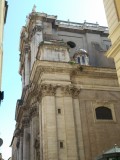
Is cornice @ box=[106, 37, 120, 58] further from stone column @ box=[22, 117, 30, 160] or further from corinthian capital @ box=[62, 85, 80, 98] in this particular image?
stone column @ box=[22, 117, 30, 160]

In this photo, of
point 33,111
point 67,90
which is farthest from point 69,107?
point 33,111

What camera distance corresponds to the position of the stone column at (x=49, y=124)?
21.1 m

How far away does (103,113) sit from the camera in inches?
968

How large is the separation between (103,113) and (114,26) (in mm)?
13276

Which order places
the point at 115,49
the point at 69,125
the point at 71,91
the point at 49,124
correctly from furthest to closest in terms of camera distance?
the point at 71,91, the point at 69,125, the point at 49,124, the point at 115,49

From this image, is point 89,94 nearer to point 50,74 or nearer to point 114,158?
point 50,74

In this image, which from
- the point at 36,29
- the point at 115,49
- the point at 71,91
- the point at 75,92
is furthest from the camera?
the point at 36,29

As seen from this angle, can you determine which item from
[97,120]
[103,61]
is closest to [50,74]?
[97,120]

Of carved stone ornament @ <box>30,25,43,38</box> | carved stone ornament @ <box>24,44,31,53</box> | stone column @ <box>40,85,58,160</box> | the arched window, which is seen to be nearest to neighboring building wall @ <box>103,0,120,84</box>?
stone column @ <box>40,85,58,160</box>

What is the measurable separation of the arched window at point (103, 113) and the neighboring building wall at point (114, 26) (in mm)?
12516

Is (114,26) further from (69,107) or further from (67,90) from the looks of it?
(67,90)

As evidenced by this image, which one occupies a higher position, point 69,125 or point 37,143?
point 69,125

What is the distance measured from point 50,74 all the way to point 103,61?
9770mm

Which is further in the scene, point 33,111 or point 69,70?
point 33,111
